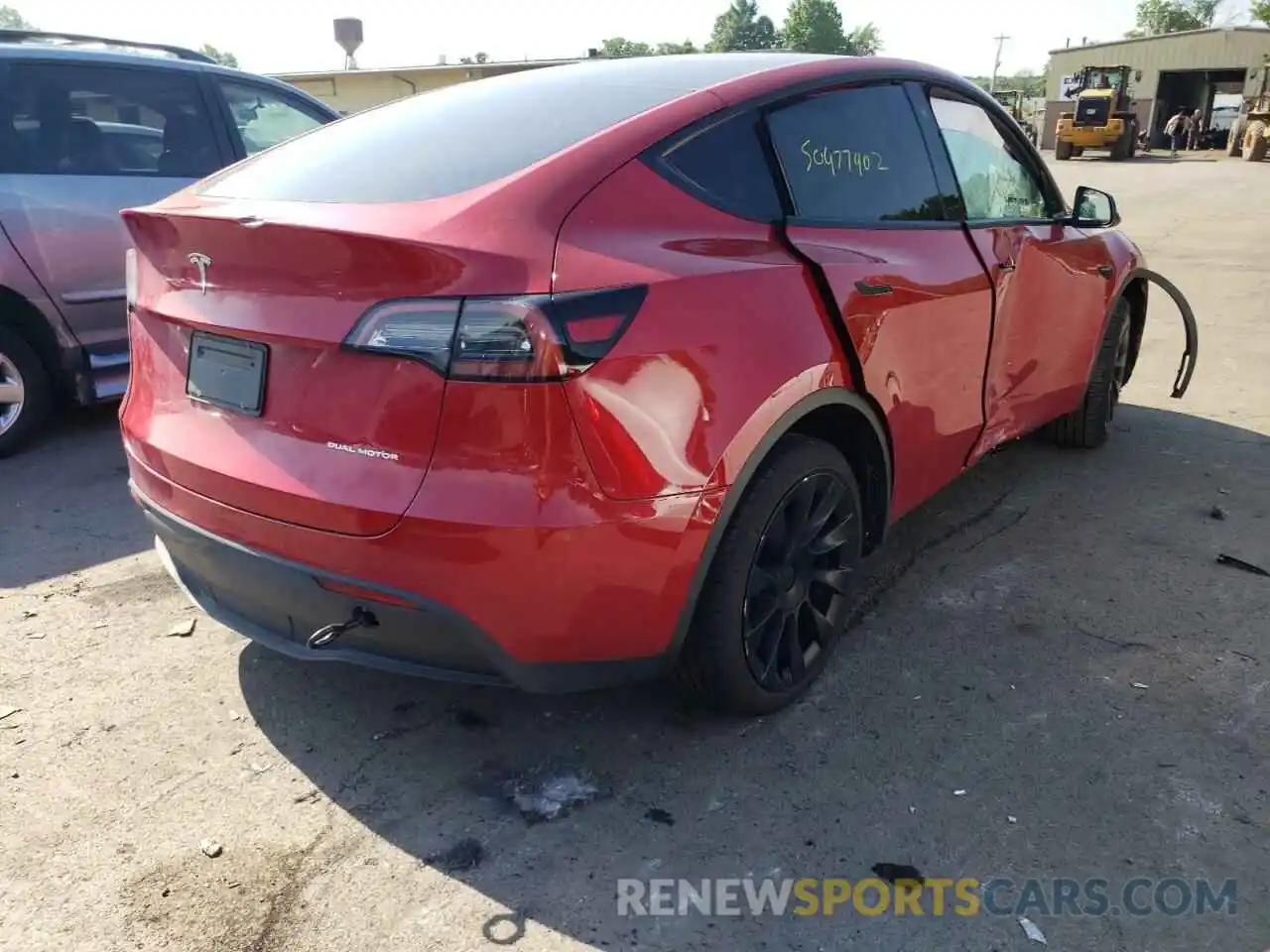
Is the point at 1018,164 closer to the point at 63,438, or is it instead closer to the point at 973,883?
the point at 973,883

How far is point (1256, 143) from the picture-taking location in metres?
33.5

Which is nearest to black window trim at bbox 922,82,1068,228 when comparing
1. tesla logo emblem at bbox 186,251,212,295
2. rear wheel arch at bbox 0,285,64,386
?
Answer: tesla logo emblem at bbox 186,251,212,295

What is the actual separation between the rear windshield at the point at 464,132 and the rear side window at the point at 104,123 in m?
2.61

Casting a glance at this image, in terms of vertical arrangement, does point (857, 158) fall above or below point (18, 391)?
above

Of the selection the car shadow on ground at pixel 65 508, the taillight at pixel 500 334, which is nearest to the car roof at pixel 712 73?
the taillight at pixel 500 334

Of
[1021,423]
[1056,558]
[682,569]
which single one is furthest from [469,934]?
[1021,423]

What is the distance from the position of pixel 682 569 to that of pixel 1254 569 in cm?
261

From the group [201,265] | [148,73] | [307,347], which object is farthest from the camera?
[148,73]

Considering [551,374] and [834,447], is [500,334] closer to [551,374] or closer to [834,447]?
[551,374]

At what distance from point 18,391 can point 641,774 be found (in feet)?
13.0

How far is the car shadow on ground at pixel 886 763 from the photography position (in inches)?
90.0

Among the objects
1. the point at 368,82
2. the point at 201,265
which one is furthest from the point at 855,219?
the point at 368,82

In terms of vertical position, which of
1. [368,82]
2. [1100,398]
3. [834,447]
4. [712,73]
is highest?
[368,82]

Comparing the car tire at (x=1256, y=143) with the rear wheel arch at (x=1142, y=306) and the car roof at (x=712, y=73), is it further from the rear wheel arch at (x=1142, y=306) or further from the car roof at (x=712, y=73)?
the car roof at (x=712, y=73)
